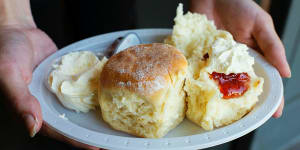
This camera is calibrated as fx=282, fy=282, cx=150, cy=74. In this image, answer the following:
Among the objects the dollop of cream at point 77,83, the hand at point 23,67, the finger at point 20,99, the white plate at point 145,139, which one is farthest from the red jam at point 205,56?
the finger at point 20,99

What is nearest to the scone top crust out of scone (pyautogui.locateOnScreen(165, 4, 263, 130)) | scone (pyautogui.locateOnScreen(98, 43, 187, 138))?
scone (pyautogui.locateOnScreen(98, 43, 187, 138))

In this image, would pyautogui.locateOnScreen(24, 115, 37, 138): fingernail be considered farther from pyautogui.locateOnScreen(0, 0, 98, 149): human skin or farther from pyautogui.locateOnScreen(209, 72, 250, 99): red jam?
pyautogui.locateOnScreen(209, 72, 250, 99): red jam

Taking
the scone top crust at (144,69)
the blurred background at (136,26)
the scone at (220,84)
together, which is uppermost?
the scone top crust at (144,69)

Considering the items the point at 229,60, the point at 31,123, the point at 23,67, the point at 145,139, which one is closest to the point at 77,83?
the point at 23,67

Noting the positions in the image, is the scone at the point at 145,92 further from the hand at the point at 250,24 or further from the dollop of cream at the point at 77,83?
the hand at the point at 250,24

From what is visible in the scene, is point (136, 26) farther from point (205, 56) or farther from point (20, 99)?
point (20, 99)

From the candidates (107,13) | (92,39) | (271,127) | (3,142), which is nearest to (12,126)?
(3,142)

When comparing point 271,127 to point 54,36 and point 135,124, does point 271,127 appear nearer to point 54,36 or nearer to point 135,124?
point 135,124
